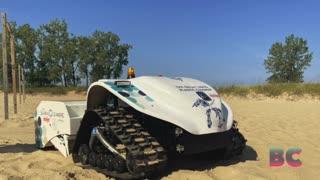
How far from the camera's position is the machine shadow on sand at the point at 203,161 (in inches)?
217

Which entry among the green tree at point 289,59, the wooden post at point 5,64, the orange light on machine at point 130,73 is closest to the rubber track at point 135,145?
the orange light on machine at point 130,73

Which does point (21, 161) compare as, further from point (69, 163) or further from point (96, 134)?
point (96, 134)

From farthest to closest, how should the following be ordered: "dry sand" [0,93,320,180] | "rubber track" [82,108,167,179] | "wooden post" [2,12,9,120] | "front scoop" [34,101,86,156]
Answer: "wooden post" [2,12,9,120], "front scoop" [34,101,86,156], "dry sand" [0,93,320,180], "rubber track" [82,108,167,179]

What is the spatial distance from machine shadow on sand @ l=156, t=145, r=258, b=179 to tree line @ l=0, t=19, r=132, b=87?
44915mm

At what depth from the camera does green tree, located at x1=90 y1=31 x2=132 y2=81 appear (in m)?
51.8

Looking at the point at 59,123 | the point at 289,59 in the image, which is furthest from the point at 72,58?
the point at 59,123

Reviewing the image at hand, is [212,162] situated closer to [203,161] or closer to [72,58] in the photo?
[203,161]

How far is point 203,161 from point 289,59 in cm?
4474

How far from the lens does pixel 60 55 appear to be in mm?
50062

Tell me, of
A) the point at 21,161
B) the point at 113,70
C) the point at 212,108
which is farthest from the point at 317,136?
the point at 113,70

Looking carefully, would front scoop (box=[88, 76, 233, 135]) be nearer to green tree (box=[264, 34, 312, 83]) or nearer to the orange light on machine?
the orange light on machine

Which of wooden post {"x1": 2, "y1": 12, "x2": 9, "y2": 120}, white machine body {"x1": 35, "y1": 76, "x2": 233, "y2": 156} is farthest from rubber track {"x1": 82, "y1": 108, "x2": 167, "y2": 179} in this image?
wooden post {"x1": 2, "y1": 12, "x2": 9, "y2": 120}

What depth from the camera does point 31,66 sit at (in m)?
50.7

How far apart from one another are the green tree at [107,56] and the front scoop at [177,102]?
46297 millimetres
